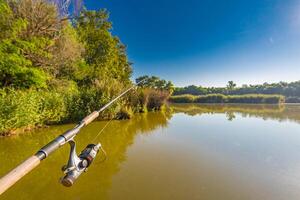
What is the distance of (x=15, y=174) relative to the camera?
1.04 m

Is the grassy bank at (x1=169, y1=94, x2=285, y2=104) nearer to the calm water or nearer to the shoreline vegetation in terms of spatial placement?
the shoreline vegetation

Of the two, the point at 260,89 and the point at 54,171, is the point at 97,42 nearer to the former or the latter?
the point at 54,171

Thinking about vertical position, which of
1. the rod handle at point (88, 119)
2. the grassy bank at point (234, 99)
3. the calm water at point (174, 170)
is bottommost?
the calm water at point (174, 170)

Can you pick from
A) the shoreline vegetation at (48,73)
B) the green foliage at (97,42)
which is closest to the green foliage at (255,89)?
the green foliage at (97,42)

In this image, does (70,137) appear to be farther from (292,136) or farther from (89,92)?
(89,92)

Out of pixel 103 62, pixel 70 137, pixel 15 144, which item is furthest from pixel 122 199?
pixel 103 62

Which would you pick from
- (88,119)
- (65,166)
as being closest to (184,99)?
(88,119)

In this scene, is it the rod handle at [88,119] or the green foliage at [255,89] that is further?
the green foliage at [255,89]

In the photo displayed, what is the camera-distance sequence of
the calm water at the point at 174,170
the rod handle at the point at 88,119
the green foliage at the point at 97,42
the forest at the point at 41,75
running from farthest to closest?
the green foliage at the point at 97,42, the forest at the point at 41,75, the calm water at the point at 174,170, the rod handle at the point at 88,119

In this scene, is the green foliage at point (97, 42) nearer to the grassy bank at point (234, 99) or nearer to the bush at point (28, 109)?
the bush at point (28, 109)

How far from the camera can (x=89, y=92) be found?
11.2 m

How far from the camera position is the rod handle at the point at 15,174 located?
969 mm

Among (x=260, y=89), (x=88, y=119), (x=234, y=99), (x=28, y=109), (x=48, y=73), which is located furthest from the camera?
(x=260, y=89)

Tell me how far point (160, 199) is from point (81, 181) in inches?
53.8
